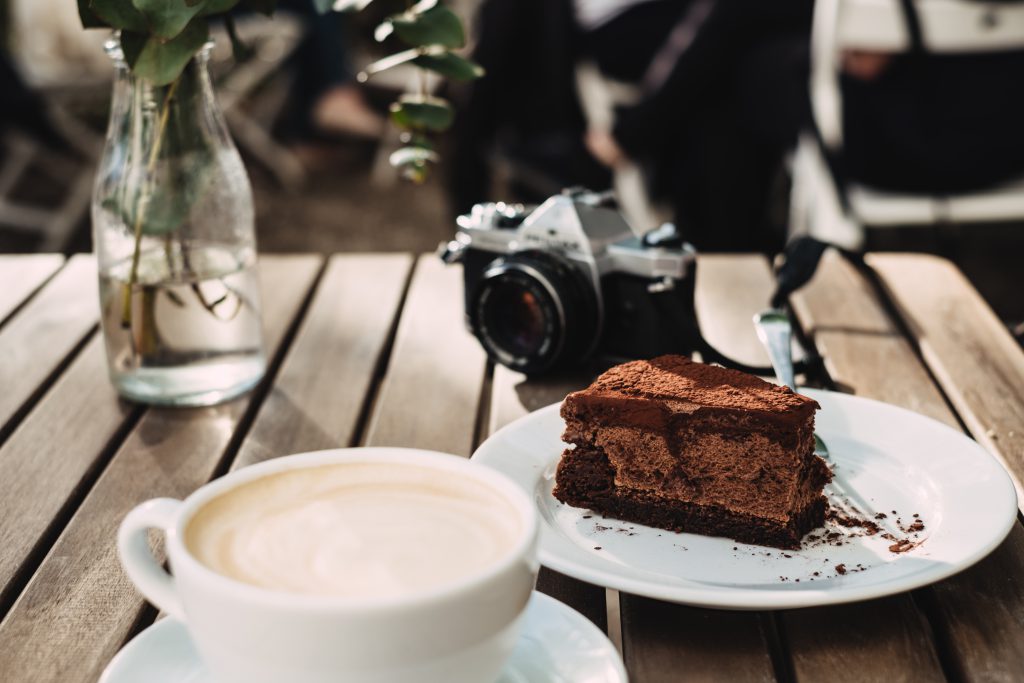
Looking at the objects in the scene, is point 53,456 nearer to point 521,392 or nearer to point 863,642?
point 521,392

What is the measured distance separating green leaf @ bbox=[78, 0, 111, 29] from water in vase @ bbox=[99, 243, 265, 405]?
17 centimetres

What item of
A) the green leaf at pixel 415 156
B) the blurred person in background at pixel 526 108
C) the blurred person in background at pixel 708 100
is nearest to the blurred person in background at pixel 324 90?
the blurred person in background at pixel 526 108

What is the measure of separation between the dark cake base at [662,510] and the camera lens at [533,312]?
9.3 inches

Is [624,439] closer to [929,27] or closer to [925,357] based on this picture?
[925,357]

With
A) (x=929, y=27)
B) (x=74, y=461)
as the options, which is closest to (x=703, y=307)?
(x=74, y=461)

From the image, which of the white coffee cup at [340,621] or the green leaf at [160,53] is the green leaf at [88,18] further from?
the white coffee cup at [340,621]

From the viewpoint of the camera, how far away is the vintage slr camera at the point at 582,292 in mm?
953

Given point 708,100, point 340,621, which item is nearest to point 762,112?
point 708,100

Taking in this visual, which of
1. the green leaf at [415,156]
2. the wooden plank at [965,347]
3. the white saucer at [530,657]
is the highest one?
the green leaf at [415,156]

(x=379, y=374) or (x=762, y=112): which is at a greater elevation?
(x=379, y=374)

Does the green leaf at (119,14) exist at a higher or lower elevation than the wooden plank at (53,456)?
higher

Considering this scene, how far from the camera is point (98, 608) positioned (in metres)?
0.64

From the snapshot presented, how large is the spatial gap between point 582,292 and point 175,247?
0.32 m

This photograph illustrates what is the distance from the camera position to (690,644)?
1.94ft
